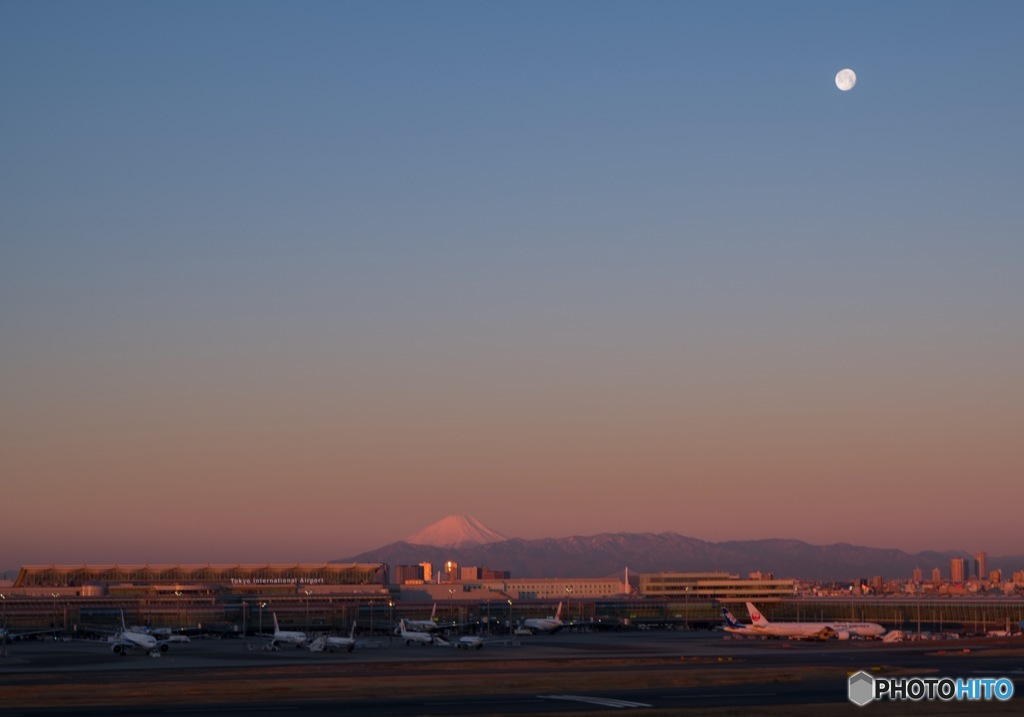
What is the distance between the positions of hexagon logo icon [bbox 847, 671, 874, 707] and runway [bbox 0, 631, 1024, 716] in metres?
0.78

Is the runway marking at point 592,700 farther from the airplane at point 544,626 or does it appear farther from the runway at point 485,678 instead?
the airplane at point 544,626

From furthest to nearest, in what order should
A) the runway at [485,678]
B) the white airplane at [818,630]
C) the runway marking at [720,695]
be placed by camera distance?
the white airplane at [818,630]
the runway marking at [720,695]
the runway at [485,678]

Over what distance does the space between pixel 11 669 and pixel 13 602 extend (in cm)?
10984

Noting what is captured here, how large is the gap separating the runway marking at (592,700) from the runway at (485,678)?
62 mm

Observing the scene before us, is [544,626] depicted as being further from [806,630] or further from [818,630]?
[818,630]

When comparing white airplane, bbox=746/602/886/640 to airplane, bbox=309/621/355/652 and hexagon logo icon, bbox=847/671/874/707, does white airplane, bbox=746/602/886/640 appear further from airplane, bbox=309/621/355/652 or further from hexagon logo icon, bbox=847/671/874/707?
hexagon logo icon, bbox=847/671/874/707

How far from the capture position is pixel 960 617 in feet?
636

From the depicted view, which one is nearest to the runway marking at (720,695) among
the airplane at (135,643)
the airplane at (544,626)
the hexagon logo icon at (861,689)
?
the hexagon logo icon at (861,689)

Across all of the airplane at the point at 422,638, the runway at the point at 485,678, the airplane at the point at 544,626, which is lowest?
the airplane at the point at 544,626

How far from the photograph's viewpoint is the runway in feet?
180

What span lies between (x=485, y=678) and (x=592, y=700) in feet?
52.8

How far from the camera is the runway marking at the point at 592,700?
54.9 metres

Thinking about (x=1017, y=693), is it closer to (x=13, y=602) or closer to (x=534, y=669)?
(x=534, y=669)

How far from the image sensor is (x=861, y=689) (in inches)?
2373
